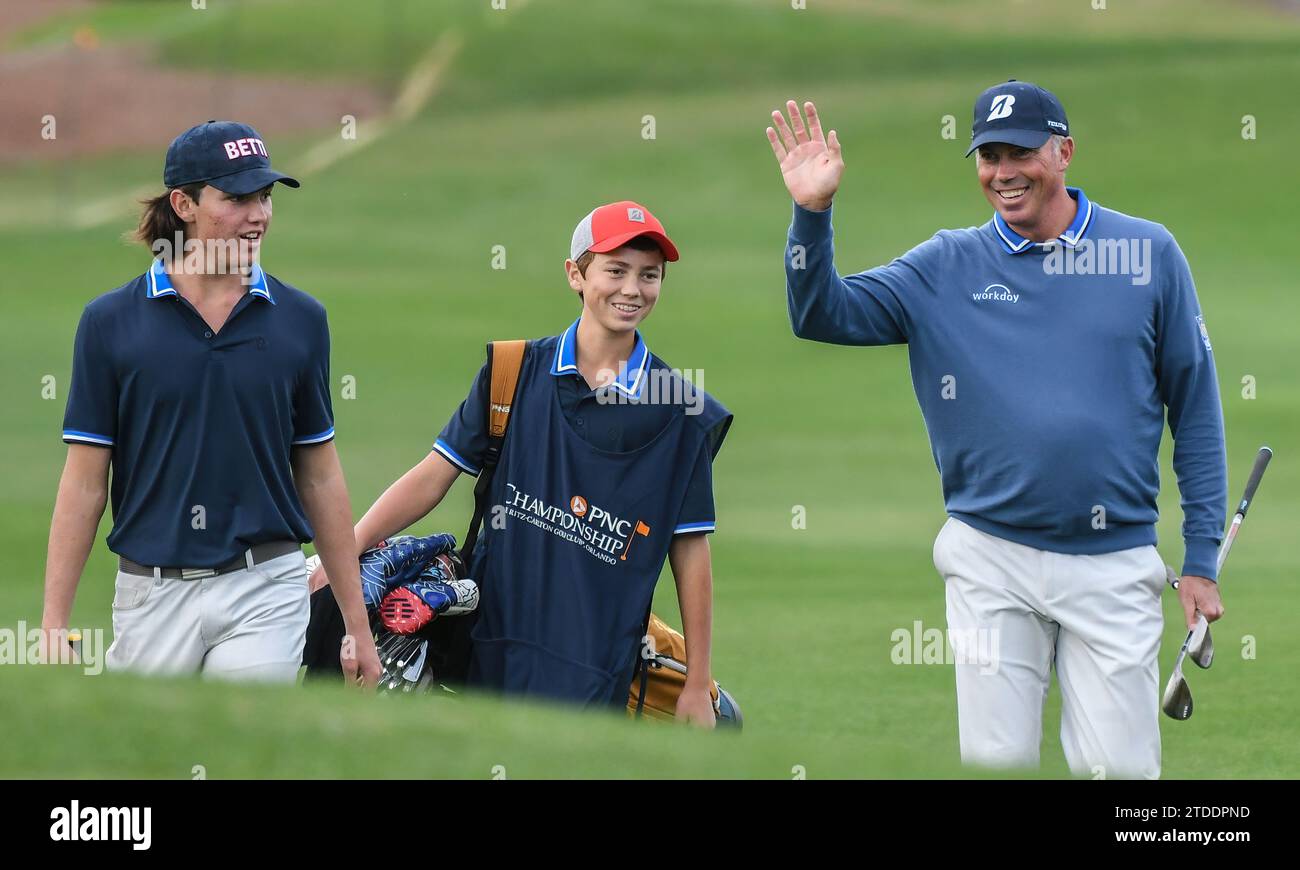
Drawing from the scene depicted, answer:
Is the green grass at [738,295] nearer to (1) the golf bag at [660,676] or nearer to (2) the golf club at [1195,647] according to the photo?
(1) the golf bag at [660,676]

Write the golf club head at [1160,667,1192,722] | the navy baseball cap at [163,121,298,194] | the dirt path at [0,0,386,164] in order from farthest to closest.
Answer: the dirt path at [0,0,386,164] < the golf club head at [1160,667,1192,722] < the navy baseball cap at [163,121,298,194]

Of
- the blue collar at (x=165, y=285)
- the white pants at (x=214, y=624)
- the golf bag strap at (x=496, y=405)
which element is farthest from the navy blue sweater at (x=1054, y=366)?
the white pants at (x=214, y=624)

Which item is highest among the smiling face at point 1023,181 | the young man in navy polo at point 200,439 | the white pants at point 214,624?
the smiling face at point 1023,181

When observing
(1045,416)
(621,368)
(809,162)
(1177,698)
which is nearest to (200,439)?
(621,368)

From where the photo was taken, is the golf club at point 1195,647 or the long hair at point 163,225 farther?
the golf club at point 1195,647

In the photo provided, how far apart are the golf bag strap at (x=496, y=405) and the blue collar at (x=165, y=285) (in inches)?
26.6

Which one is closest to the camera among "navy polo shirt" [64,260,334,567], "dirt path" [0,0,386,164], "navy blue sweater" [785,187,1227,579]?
"navy polo shirt" [64,260,334,567]

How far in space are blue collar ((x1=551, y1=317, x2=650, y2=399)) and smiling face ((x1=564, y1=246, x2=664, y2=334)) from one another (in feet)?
0.26

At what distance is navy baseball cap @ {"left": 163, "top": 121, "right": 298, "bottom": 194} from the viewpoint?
18.6 ft

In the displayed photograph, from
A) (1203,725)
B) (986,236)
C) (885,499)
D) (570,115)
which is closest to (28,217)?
(570,115)

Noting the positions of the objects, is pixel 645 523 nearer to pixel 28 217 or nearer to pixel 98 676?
pixel 98 676

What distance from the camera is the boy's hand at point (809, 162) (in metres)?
5.90

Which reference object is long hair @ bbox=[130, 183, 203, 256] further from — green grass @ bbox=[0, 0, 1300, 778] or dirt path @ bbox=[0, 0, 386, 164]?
dirt path @ bbox=[0, 0, 386, 164]

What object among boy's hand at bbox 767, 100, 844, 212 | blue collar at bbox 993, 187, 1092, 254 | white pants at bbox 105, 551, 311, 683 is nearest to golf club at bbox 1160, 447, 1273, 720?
blue collar at bbox 993, 187, 1092, 254
